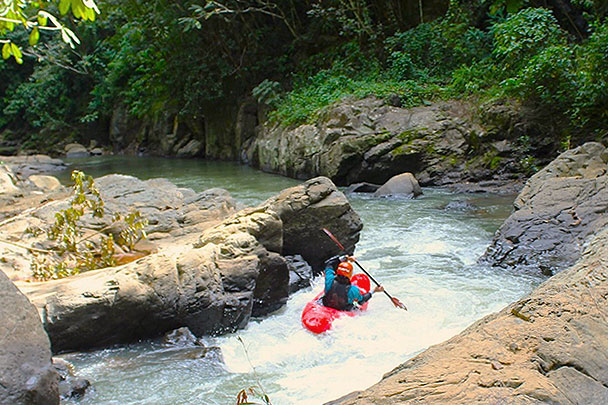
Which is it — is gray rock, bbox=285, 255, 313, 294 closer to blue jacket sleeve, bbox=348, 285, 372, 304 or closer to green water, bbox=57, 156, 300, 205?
blue jacket sleeve, bbox=348, 285, 372, 304

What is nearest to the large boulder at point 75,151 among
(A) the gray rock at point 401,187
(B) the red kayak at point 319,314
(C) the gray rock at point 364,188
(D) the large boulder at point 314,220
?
(C) the gray rock at point 364,188

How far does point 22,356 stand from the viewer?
128 inches

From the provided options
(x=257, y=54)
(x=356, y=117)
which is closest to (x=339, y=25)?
(x=257, y=54)

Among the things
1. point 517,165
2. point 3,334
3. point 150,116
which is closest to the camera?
point 3,334

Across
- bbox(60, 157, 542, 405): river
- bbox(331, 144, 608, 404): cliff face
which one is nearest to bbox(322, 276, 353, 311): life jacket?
bbox(60, 157, 542, 405): river

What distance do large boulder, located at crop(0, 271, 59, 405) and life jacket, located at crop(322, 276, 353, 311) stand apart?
10.1 ft

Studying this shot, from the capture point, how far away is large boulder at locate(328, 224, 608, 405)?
2.31 meters

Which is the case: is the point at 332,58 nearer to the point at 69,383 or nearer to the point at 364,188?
the point at 364,188

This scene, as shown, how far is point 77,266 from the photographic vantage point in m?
6.30

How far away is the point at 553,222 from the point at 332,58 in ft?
41.4

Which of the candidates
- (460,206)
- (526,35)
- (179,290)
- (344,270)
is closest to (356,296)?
(344,270)

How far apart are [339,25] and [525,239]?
13.5 m

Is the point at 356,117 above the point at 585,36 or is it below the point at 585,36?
below

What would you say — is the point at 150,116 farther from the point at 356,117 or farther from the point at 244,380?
the point at 244,380
